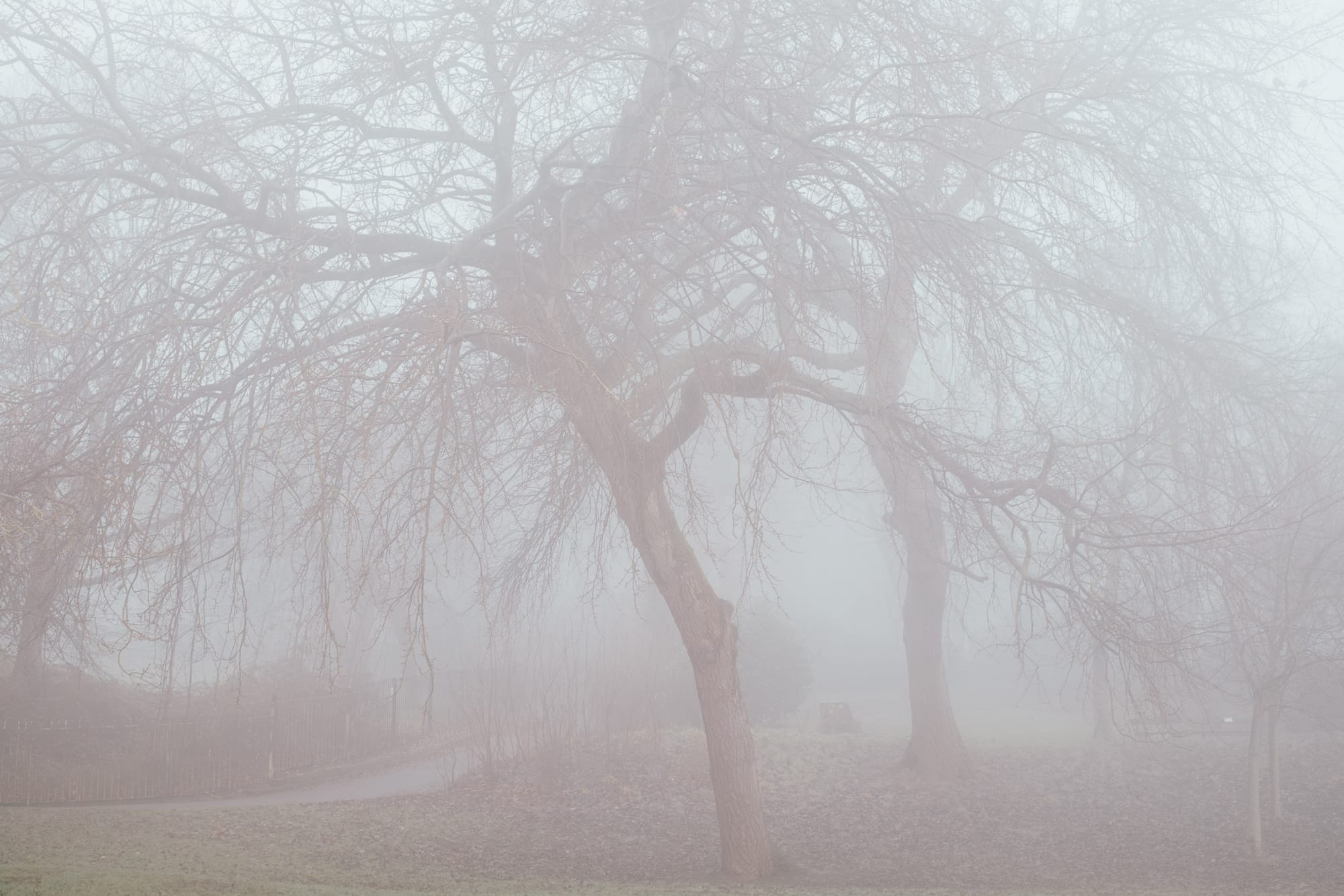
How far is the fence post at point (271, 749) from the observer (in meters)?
16.1

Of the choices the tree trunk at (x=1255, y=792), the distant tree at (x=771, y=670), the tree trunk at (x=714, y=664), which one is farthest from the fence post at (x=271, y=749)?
the tree trunk at (x=1255, y=792)

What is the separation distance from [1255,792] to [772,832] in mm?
5019

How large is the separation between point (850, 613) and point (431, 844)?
38.4 m

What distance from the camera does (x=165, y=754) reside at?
14680mm

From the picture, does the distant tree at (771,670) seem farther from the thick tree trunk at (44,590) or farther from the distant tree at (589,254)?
the thick tree trunk at (44,590)

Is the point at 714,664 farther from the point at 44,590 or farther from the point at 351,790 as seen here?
the point at 351,790

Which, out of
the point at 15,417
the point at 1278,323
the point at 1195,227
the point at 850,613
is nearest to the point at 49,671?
the point at 15,417

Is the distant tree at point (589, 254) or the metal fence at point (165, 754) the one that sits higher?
the distant tree at point (589, 254)

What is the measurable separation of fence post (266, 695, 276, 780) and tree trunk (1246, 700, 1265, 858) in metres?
12.9

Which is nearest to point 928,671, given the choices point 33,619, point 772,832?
point 772,832

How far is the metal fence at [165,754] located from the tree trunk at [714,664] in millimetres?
8874

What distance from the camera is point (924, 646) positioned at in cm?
1476

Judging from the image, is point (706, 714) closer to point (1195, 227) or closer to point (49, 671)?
point (1195, 227)

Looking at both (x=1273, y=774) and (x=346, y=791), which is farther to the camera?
(x=346, y=791)
